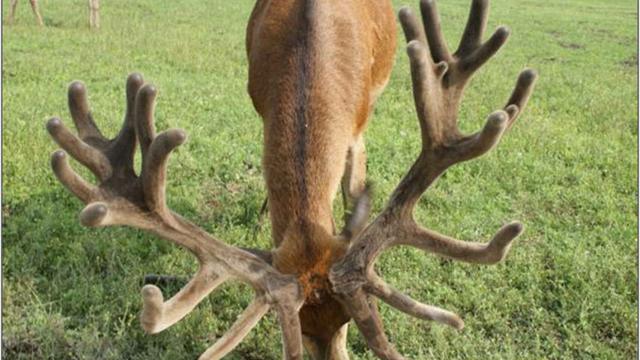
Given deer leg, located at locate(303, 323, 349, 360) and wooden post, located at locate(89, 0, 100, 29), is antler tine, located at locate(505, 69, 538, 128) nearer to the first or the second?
deer leg, located at locate(303, 323, 349, 360)

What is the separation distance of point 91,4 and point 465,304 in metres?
12.9

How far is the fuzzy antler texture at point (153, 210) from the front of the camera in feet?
9.63

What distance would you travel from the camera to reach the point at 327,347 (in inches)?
125

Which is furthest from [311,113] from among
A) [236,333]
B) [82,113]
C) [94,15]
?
[94,15]

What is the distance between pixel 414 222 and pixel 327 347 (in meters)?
0.67

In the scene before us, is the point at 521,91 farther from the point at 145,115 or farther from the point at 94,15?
the point at 94,15

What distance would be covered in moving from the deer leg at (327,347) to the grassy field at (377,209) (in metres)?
1.16

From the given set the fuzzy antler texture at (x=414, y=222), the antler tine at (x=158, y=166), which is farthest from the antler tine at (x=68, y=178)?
the fuzzy antler texture at (x=414, y=222)

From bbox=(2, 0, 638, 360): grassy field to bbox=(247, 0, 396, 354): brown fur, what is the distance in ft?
4.13

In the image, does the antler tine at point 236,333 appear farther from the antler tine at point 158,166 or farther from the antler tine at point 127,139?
the antler tine at point 127,139

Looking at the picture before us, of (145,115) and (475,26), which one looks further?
(475,26)

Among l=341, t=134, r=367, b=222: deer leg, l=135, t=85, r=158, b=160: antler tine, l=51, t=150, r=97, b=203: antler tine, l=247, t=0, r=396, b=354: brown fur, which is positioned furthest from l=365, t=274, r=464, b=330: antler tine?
l=341, t=134, r=367, b=222: deer leg

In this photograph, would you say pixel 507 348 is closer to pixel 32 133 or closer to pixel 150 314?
pixel 150 314

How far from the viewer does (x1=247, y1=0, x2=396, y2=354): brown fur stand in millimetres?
3129
